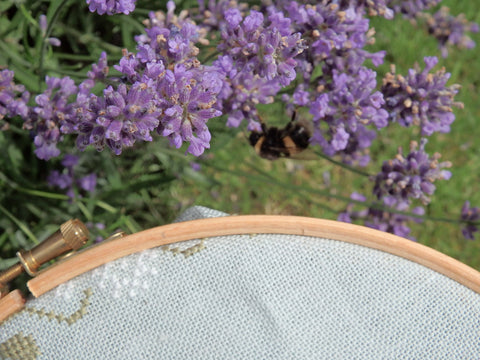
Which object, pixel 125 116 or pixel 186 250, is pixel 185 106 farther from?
pixel 186 250

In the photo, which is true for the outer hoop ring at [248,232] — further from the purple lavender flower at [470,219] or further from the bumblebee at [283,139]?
the purple lavender flower at [470,219]

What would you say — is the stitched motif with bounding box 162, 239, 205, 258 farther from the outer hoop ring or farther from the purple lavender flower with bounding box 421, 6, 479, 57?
the purple lavender flower with bounding box 421, 6, 479, 57

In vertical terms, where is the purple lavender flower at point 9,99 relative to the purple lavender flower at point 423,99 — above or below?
above

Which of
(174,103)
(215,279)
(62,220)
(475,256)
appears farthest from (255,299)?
(475,256)

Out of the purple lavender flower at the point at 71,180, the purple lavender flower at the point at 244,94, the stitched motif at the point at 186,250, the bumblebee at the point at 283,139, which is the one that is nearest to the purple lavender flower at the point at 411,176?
the bumblebee at the point at 283,139

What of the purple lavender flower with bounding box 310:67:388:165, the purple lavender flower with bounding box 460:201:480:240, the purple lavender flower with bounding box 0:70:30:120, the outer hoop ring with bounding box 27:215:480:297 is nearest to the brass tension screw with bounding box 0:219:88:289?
the outer hoop ring with bounding box 27:215:480:297

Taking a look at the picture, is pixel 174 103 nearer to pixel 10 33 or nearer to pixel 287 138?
pixel 287 138
